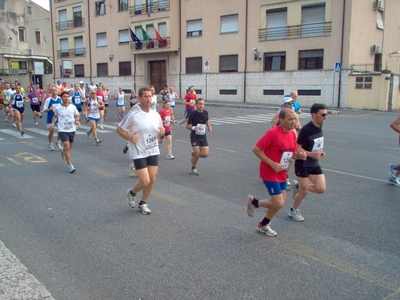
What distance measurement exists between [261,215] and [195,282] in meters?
2.24

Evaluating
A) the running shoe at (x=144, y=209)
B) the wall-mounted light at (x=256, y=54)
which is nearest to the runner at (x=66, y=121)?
the running shoe at (x=144, y=209)

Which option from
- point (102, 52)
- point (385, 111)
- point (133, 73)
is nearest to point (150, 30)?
point (133, 73)

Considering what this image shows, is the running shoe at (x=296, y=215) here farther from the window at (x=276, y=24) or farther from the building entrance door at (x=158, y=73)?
the building entrance door at (x=158, y=73)

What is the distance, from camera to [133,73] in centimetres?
4159

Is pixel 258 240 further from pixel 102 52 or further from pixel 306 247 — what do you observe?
pixel 102 52

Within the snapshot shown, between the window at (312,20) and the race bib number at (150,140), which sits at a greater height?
the window at (312,20)

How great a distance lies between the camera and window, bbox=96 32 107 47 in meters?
43.7

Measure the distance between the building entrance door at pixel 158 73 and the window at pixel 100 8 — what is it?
8.71 m

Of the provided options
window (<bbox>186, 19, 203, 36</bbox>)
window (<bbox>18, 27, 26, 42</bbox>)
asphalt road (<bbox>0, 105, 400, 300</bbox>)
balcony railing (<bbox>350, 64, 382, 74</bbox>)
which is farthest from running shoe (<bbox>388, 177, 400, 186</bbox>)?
window (<bbox>18, 27, 26, 42</bbox>)

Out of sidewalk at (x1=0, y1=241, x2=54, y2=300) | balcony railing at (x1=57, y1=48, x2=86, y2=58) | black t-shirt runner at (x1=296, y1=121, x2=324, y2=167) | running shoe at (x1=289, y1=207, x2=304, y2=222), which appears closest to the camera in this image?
sidewalk at (x1=0, y1=241, x2=54, y2=300)

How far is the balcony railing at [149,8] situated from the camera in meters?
37.4

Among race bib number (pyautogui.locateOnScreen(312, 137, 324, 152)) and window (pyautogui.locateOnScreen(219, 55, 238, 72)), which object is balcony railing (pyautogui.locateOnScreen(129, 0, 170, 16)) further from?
race bib number (pyautogui.locateOnScreen(312, 137, 324, 152))

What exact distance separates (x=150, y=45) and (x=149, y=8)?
3.58m

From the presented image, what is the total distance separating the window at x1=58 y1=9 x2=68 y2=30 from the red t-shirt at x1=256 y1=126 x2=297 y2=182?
48.3 meters
